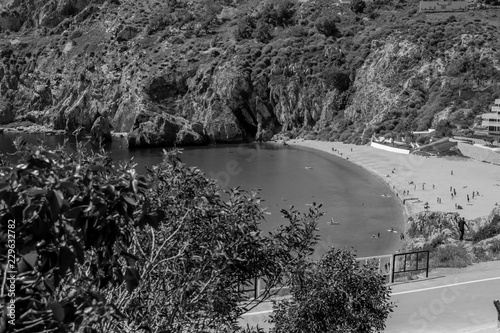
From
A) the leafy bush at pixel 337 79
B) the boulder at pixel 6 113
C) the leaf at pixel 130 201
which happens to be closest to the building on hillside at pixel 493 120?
the leafy bush at pixel 337 79

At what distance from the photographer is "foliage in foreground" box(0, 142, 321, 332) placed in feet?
9.58

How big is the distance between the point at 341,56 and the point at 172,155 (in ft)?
274

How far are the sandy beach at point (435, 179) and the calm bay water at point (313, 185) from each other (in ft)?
4.56

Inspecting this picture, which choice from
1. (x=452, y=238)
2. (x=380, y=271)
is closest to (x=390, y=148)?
(x=452, y=238)

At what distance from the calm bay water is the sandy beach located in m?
1.39

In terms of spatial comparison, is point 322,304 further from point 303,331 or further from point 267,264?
point 267,264

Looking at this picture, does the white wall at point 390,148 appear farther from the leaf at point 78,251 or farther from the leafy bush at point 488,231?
the leaf at point 78,251

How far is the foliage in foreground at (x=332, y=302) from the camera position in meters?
6.80

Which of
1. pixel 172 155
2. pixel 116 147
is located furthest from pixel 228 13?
pixel 172 155

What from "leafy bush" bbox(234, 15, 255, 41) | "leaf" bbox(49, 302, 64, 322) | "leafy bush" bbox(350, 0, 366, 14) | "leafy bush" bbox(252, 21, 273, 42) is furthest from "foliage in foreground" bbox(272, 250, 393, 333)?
"leafy bush" bbox(350, 0, 366, 14)

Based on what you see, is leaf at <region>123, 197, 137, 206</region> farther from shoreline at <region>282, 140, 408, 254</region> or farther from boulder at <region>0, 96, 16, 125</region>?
boulder at <region>0, 96, 16, 125</region>

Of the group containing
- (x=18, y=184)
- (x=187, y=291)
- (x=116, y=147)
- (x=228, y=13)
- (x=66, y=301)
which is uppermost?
(x=228, y=13)

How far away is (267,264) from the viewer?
5492 mm

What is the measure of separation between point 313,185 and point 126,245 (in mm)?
46864
